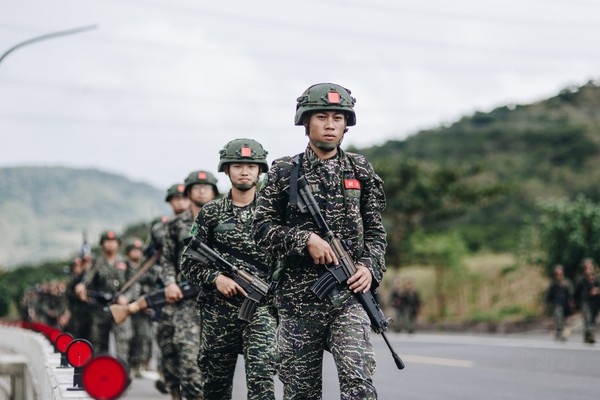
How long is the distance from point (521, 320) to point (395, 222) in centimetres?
1433

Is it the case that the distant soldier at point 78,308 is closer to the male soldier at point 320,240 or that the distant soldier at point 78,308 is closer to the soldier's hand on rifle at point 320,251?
the male soldier at point 320,240

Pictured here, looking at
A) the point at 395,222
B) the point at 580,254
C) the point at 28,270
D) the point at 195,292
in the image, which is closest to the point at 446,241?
the point at 395,222

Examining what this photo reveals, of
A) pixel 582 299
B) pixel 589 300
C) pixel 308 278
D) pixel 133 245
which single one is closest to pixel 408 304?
pixel 582 299

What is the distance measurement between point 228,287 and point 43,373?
305 centimetres

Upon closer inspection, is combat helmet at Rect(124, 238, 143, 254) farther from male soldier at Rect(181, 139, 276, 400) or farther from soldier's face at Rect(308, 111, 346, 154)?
soldier's face at Rect(308, 111, 346, 154)

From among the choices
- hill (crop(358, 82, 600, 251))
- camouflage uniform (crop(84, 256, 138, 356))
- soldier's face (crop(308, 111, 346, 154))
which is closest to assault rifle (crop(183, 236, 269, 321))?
soldier's face (crop(308, 111, 346, 154))

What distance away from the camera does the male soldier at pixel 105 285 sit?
1573 cm

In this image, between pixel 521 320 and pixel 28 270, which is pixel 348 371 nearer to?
pixel 521 320

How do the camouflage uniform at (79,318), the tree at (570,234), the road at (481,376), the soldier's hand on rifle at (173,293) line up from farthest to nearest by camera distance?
the tree at (570,234) → the camouflage uniform at (79,318) → the road at (481,376) → the soldier's hand on rifle at (173,293)

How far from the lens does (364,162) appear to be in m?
6.80

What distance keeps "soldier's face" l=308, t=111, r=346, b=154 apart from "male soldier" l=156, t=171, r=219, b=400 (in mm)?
2892

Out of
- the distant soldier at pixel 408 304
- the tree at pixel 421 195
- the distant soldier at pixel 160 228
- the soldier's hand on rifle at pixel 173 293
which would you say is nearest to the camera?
the soldier's hand on rifle at pixel 173 293

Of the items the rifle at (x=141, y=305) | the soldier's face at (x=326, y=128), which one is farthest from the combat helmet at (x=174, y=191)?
the soldier's face at (x=326, y=128)

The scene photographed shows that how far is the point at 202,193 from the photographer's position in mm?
10469
